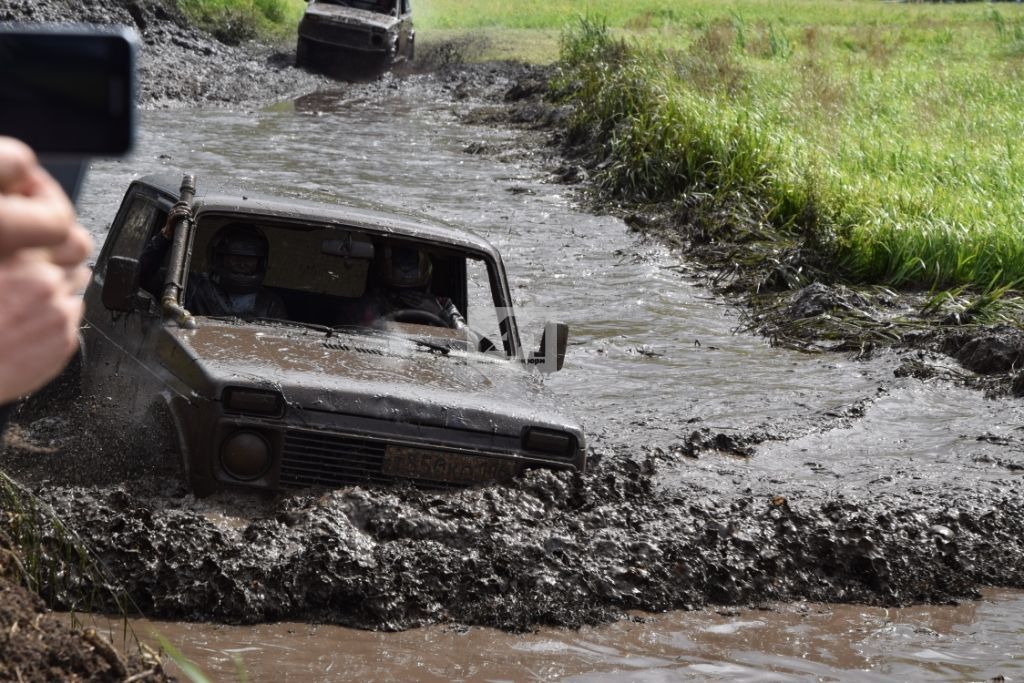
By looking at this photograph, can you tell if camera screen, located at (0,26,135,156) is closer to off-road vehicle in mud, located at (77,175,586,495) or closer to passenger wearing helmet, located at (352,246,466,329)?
off-road vehicle in mud, located at (77,175,586,495)

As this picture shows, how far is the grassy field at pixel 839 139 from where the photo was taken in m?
13.2

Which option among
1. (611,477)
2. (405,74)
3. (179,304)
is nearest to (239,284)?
(179,304)

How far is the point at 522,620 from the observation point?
5.29m

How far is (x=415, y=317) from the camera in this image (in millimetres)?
6504

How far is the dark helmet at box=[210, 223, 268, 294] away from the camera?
6.26 meters

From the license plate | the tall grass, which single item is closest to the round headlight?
the license plate

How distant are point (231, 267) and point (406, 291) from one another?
797mm

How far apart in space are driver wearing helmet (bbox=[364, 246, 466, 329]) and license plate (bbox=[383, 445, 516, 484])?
1.10m

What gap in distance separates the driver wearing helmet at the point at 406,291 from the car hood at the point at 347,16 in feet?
74.7

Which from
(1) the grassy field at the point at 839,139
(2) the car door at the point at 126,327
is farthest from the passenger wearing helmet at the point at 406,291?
(1) the grassy field at the point at 839,139

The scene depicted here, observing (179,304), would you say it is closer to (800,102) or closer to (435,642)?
(435,642)

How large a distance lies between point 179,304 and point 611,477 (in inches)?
80.1

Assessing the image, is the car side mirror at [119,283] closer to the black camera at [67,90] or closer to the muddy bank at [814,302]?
the black camera at [67,90]

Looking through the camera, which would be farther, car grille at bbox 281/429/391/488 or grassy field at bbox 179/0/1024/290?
grassy field at bbox 179/0/1024/290
